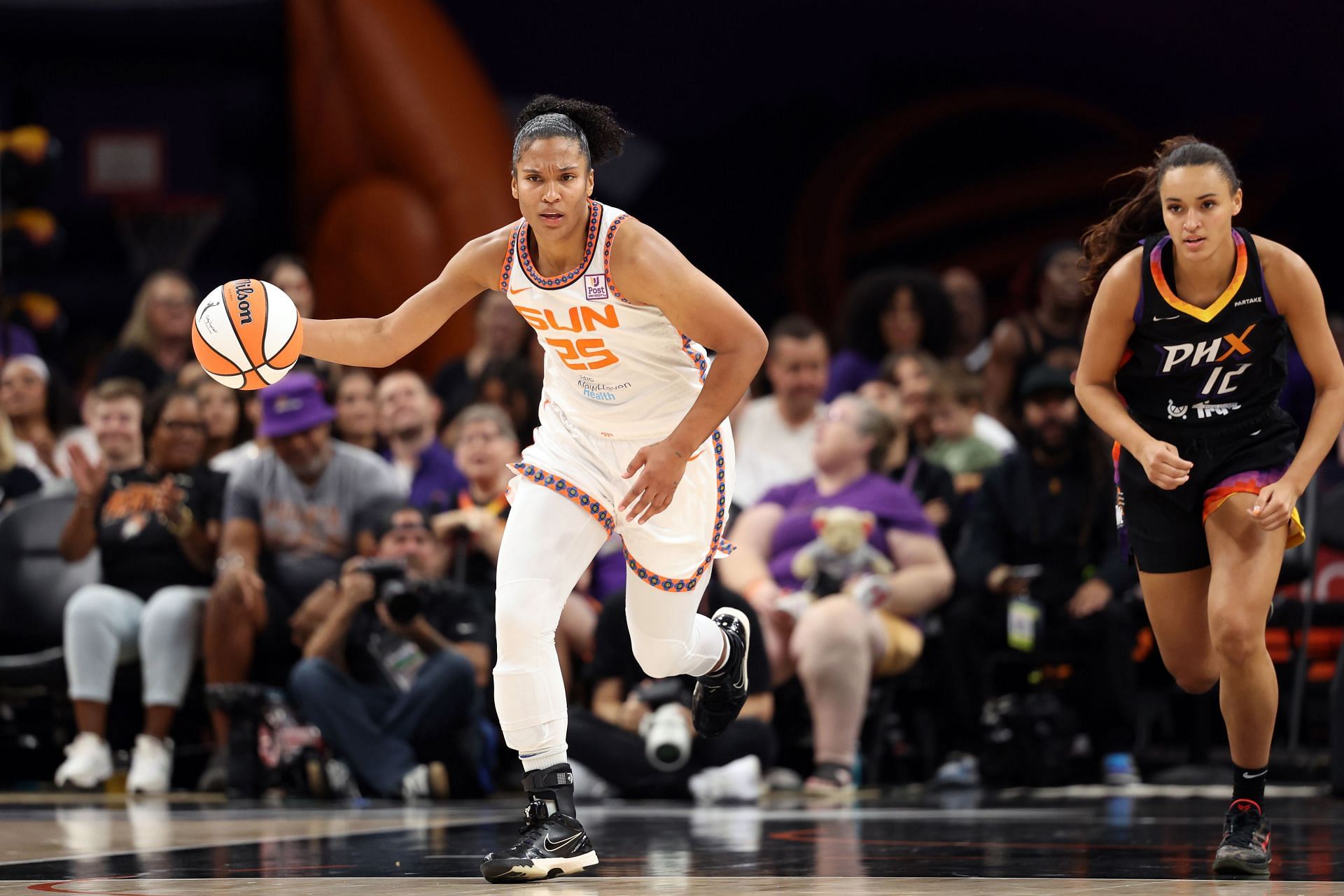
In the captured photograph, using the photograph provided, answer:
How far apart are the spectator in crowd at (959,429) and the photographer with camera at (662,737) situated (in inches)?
75.8

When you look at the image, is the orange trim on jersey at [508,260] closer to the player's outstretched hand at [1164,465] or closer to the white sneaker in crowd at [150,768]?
the player's outstretched hand at [1164,465]

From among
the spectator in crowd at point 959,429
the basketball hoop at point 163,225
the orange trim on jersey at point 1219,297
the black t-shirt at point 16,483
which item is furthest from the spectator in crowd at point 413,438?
the basketball hoop at point 163,225

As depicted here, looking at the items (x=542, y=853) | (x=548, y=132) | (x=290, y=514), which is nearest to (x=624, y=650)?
(x=290, y=514)

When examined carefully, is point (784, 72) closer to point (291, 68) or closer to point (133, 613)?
point (291, 68)

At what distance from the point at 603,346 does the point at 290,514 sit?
12.0 feet

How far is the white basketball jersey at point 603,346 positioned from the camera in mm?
4895

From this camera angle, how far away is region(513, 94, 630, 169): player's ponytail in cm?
481

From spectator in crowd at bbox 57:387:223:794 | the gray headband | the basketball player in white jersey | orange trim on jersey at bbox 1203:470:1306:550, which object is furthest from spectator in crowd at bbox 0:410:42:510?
orange trim on jersey at bbox 1203:470:1306:550

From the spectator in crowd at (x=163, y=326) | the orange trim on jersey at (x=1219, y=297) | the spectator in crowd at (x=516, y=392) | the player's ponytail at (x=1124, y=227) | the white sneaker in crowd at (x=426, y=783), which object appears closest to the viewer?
the orange trim on jersey at (x=1219, y=297)

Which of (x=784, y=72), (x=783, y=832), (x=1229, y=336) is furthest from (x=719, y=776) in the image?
(x=784, y=72)

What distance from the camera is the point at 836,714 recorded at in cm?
773

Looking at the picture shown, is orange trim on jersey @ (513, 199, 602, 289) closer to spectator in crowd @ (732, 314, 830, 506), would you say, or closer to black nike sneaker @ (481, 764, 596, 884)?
black nike sneaker @ (481, 764, 596, 884)

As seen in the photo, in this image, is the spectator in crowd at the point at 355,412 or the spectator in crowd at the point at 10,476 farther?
the spectator in crowd at the point at 10,476

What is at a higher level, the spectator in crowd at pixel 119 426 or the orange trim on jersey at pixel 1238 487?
the spectator in crowd at pixel 119 426
